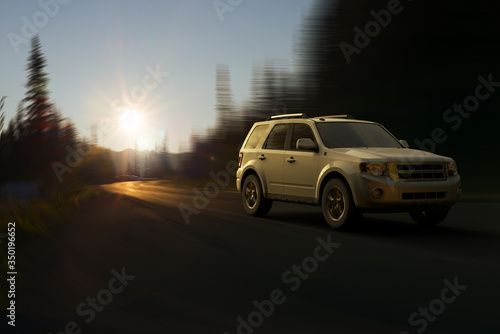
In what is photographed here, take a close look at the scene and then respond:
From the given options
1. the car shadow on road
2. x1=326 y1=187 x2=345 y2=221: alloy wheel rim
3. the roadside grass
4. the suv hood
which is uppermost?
the suv hood

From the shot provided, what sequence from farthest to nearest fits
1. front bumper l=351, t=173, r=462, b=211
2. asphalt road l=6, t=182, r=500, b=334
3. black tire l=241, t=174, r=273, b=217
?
black tire l=241, t=174, r=273, b=217 < front bumper l=351, t=173, r=462, b=211 < asphalt road l=6, t=182, r=500, b=334

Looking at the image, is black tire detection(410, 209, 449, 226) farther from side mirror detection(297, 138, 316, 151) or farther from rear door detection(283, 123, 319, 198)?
side mirror detection(297, 138, 316, 151)

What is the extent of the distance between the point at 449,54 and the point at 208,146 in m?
25.4

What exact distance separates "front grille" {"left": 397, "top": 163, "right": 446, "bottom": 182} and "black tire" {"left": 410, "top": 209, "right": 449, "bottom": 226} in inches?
43.1

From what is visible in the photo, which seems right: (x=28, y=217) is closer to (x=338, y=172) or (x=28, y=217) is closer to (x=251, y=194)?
(x=251, y=194)

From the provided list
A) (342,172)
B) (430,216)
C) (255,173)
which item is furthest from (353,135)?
(255,173)

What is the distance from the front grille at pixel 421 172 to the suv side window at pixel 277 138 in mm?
3208

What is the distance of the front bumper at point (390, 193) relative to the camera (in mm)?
10805

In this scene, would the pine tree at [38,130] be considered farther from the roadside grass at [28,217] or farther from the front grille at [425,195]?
the front grille at [425,195]

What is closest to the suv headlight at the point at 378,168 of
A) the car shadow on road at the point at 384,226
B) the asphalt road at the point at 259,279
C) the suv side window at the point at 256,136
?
the car shadow on road at the point at 384,226

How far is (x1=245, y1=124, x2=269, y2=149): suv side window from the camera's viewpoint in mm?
14633

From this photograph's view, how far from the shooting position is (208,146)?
164 feet

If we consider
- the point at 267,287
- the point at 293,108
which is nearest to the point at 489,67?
the point at 293,108

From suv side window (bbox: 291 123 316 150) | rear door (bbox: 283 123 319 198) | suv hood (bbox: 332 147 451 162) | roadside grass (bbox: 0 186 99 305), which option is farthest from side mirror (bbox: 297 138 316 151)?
roadside grass (bbox: 0 186 99 305)
